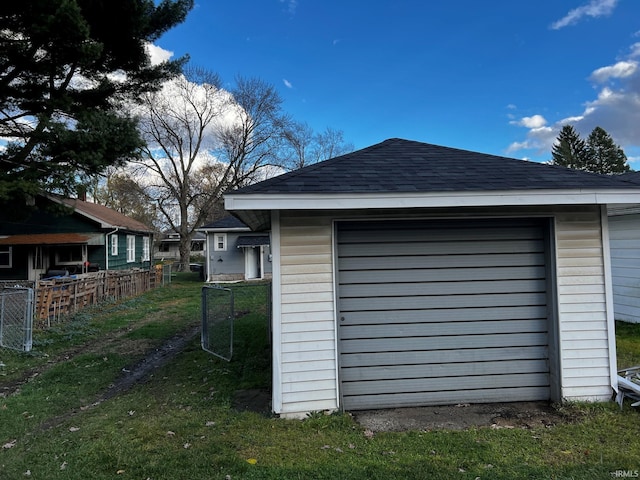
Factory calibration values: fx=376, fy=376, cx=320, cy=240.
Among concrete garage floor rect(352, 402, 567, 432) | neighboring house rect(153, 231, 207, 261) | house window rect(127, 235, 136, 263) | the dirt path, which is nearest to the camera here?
concrete garage floor rect(352, 402, 567, 432)

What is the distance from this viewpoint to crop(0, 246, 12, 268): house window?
1681 cm

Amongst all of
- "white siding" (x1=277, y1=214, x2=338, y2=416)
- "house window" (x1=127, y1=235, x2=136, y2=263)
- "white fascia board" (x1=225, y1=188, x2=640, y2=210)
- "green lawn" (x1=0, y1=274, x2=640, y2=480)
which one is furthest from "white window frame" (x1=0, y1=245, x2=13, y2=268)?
"white siding" (x1=277, y1=214, x2=338, y2=416)

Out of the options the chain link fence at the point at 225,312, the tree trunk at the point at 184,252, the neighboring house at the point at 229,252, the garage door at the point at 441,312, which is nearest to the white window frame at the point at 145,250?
the tree trunk at the point at 184,252

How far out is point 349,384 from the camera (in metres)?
4.30

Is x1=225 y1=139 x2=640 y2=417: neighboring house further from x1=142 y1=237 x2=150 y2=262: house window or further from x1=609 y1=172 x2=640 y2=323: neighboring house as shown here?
x1=142 y1=237 x2=150 y2=262: house window

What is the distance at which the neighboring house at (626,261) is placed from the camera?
8141 millimetres

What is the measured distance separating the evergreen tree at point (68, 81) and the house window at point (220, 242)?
474 inches

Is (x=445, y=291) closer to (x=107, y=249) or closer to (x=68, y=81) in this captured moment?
(x=68, y=81)

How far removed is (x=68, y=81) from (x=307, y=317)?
32.2 ft

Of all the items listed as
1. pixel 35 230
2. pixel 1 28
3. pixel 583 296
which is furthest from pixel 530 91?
pixel 35 230

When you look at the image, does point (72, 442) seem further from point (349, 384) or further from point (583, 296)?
point (583, 296)

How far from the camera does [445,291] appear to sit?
4.45 metres

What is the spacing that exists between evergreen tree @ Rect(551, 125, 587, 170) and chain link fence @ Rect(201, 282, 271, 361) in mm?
47964

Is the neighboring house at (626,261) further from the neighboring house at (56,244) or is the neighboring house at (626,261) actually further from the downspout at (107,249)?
the downspout at (107,249)
